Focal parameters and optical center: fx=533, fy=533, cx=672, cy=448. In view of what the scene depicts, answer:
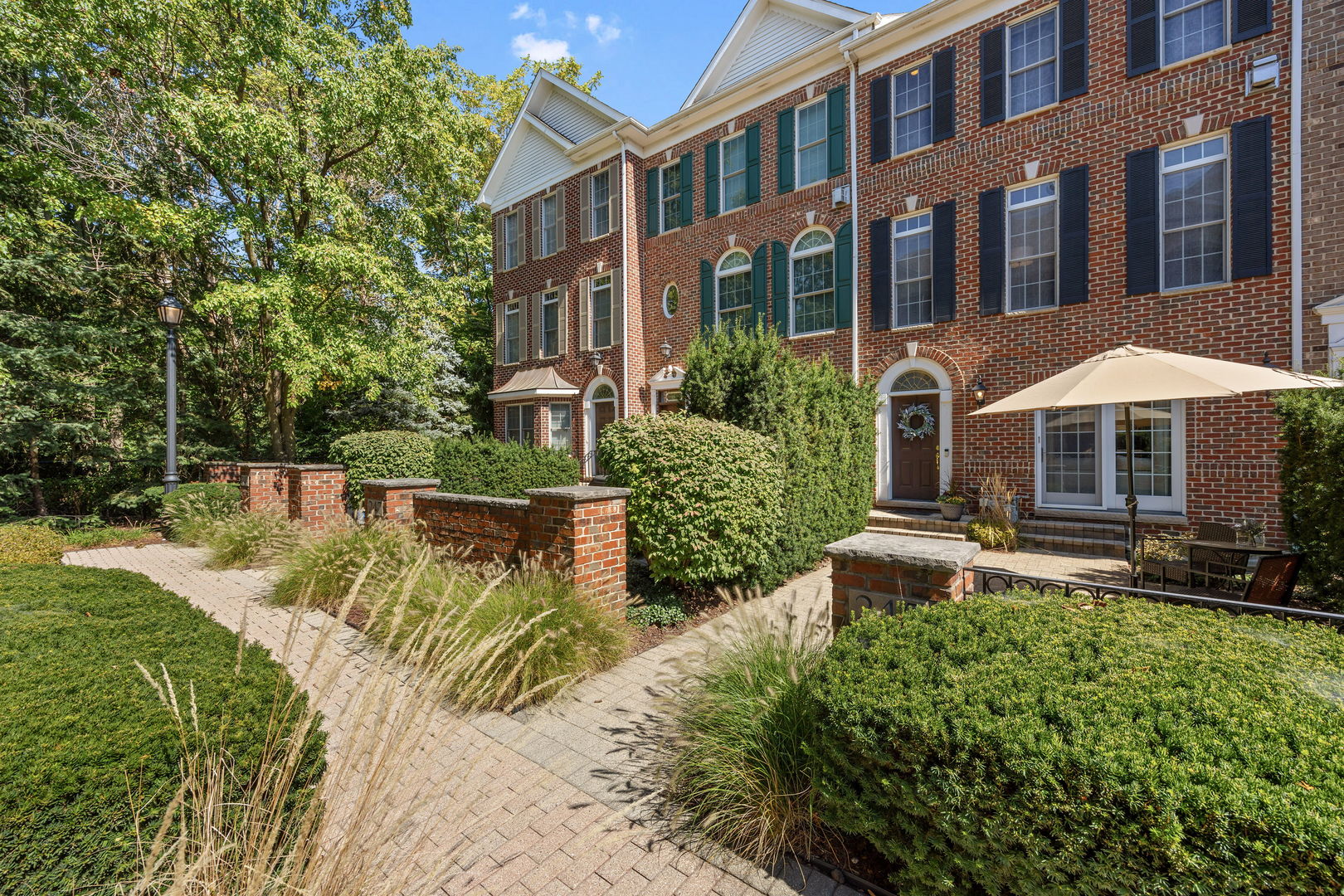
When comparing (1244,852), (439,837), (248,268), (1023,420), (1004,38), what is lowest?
(439,837)

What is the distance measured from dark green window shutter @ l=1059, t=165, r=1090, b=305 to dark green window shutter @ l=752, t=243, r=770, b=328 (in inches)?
216

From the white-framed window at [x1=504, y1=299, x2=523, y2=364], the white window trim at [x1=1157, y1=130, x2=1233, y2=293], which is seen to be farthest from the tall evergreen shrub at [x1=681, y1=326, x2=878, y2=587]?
the white-framed window at [x1=504, y1=299, x2=523, y2=364]

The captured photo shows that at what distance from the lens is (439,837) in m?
2.46

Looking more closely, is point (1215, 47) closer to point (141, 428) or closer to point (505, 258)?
point (505, 258)

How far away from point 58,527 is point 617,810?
14.4 m

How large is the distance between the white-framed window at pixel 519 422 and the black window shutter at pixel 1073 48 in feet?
46.2

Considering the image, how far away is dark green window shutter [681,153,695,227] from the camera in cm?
1369

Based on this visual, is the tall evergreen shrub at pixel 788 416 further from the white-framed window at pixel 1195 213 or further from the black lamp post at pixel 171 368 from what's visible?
the black lamp post at pixel 171 368

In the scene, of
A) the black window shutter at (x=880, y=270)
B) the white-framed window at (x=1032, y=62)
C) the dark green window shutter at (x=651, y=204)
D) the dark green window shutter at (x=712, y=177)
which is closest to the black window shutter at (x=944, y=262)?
the black window shutter at (x=880, y=270)

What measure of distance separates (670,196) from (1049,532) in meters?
11.6

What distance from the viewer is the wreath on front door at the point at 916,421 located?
10141 mm

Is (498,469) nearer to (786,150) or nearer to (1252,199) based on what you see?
(786,150)

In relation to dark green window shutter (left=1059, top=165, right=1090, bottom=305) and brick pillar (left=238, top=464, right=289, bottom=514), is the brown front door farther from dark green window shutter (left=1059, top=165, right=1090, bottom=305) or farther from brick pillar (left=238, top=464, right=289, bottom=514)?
A: brick pillar (left=238, top=464, right=289, bottom=514)

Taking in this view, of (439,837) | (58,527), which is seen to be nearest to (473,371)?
(58,527)
